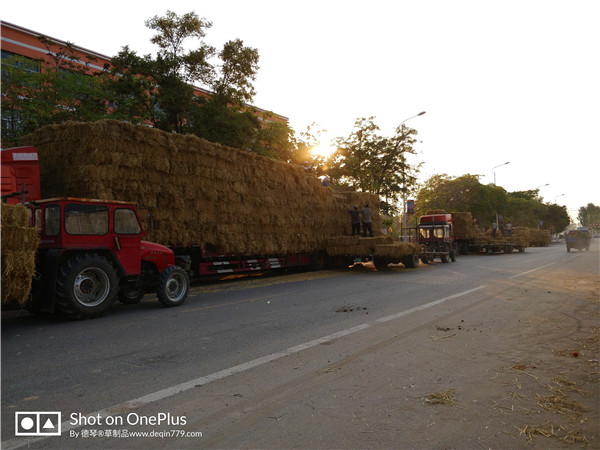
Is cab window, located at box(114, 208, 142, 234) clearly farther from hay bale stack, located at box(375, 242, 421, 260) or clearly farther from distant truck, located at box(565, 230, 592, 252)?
distant truck, located at box(565, 230, 592, 252)

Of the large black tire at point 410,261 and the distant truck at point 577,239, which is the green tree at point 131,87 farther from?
the distant truck at point 577,239

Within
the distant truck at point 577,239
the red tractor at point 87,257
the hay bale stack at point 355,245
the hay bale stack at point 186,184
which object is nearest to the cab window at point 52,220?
the red tractor at point 87,257

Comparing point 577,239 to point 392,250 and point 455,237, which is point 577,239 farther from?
point 392,250

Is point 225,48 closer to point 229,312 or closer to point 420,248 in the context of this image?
point 420,248

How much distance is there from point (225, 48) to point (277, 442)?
23.2 m

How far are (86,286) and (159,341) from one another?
2.62 meters

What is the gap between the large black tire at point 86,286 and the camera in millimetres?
6980

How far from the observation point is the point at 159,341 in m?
5.73

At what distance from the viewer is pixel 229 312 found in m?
8.00

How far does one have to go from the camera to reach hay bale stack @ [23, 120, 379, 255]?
10250mm

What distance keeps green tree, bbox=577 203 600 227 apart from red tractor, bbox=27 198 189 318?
187 metres

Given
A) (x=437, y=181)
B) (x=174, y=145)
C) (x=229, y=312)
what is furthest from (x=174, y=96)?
(x=437, y=181)

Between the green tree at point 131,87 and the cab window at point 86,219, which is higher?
the green tree at point 131,87

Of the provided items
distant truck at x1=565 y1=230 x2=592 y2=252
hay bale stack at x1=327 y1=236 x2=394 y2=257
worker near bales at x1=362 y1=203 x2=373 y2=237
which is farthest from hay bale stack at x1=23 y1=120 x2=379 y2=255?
distant truck at x1=565 y1=230 x2=592 y2=252
